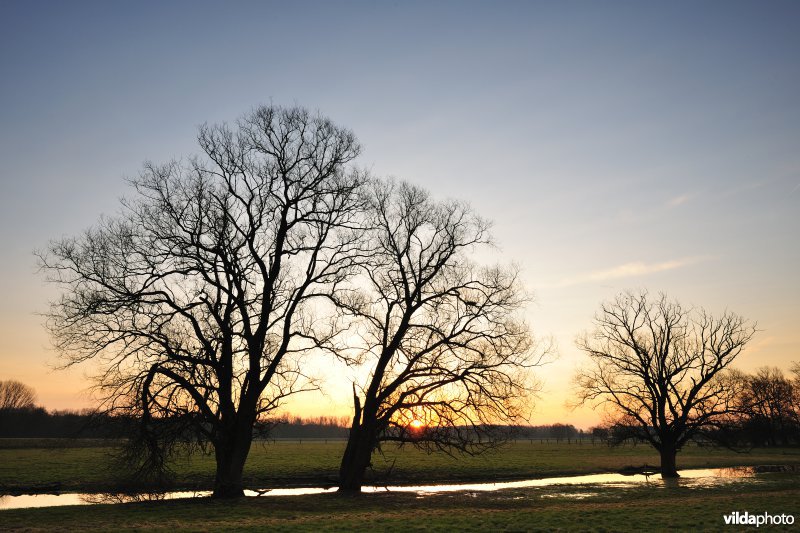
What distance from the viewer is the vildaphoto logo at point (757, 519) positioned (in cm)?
1486

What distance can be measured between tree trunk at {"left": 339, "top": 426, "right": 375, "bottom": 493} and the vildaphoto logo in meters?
15.0

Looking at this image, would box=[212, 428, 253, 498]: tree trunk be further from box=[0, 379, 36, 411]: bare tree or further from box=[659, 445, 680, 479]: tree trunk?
box=[0, 379, 36, 411]: bare tree

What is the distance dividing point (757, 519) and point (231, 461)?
60.3 feet

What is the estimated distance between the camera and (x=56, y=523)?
15.5 meters

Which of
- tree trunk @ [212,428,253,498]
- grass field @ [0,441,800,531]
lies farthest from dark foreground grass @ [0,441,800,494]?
tree trunk @ [212,428,253,498]

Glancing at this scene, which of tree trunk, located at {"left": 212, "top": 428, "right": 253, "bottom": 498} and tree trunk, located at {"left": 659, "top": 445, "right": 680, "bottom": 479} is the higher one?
tree trunk, located at {"left": 212, "top": 428, "right": 253, "bottom": 498}

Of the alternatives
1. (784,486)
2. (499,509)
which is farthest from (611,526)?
(784,486)

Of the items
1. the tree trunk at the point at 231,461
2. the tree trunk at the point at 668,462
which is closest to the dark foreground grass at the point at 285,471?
the tree trunk at the point at 231,461

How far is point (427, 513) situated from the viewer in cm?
1833

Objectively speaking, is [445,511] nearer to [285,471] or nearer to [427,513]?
[427,513]

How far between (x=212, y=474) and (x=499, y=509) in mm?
25422

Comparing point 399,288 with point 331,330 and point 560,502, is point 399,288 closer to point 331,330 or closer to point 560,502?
point 331,330

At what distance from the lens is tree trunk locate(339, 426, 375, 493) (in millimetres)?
25438

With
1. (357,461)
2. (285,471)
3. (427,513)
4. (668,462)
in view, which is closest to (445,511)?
(427,513)
